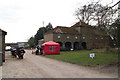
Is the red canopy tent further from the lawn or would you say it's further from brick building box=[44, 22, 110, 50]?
brick building box=[44, 22, 110, 50]

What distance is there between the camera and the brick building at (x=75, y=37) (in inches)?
1678

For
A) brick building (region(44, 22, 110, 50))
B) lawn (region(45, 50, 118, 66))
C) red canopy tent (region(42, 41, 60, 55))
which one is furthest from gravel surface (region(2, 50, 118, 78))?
brick building (region(44, 22, 110, 50))

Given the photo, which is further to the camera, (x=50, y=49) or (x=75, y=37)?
(x=75, y=37)

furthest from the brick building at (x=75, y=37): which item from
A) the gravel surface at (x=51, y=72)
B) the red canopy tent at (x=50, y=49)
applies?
the gravel surface at (x=51, y=72)

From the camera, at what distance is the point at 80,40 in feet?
158

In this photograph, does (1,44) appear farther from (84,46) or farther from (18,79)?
(84,46)

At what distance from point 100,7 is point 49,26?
6915cm

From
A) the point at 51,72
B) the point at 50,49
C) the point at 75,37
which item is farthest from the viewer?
the point at 75,37

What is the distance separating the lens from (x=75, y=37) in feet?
152

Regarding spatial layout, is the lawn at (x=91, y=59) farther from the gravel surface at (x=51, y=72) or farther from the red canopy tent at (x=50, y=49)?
the red canopy tent at (x=50, y=49)

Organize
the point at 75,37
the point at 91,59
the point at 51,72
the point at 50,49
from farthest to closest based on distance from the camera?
1. the point at 75,37
2. the point at 50,49
3. the point at 91,59
4. the point at 51,72

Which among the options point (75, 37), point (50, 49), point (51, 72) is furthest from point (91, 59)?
point (75, 37)

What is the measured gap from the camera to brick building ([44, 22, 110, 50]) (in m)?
42.6

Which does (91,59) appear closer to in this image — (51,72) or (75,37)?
(51,72)
